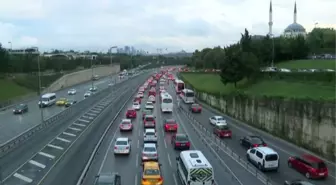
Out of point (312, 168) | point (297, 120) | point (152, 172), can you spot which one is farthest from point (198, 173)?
point (297, 120)

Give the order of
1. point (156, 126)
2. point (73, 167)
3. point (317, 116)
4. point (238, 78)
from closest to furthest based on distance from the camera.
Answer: point (73, 167) < point (317, 116) < point (156, 126) < point (238, 78)

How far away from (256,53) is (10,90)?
54133 millimetres

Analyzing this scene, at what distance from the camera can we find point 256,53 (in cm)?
7519

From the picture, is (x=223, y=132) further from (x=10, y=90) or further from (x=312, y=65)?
(x=10, y=90)

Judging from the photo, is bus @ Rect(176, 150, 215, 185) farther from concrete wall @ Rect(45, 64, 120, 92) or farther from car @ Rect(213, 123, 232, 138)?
concrete wall @ Rect(45, 64, 120, 92)

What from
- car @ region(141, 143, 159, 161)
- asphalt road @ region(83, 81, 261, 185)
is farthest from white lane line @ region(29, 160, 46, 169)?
car @ region(141, 143, 159, 161)

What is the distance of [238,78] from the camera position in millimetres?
65125

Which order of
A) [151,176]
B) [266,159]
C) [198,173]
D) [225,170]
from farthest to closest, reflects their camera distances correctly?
[225,170] < [266,159] < [151,176] < [198,173]

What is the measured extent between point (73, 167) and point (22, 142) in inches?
423

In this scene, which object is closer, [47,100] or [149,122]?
[149,122]

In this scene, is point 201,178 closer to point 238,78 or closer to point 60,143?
point 60,143

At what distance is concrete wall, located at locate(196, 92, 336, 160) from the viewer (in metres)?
31.3

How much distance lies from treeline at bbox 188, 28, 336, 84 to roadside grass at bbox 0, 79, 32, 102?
147 feet

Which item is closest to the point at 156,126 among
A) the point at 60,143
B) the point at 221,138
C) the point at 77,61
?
the point at 221,138
